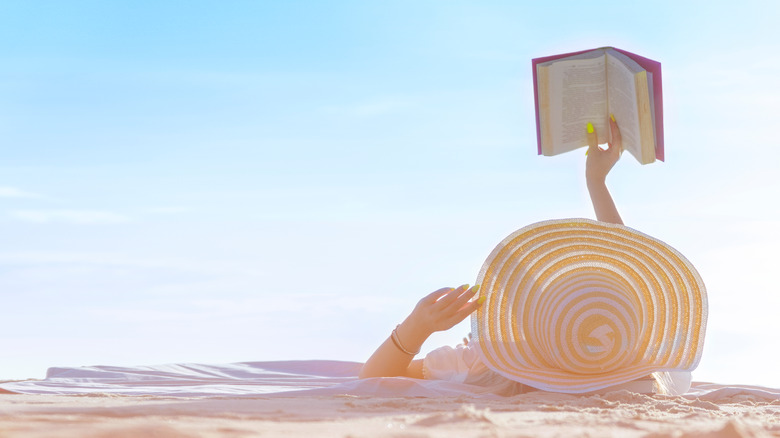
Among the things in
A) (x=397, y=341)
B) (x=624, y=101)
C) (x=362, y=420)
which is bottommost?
(x=362, y=420)

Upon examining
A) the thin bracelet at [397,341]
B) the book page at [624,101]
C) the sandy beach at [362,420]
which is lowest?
the sandy beach at [362,420]

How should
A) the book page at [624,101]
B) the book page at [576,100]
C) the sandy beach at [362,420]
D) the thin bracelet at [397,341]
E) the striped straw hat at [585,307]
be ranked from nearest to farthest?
1. the sandy beach at [362,420]
2. the striped straw hat at [585,307]
3. the thin bracelet at [397,341]
4. the book page at [624,101]
5. the book page at [576,100]

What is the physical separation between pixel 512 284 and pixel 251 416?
2.01 m

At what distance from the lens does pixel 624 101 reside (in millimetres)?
4891

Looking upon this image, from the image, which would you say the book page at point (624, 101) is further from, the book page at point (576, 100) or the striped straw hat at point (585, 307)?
the striped straw hat at point (585, 307)

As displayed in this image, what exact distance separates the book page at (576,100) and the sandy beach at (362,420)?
2.42 m

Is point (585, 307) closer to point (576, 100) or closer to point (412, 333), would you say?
point (412, 333)

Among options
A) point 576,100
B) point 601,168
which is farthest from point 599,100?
point 601,168

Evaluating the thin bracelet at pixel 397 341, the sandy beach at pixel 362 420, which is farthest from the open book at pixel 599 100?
the sandy beach at pixel 362 420

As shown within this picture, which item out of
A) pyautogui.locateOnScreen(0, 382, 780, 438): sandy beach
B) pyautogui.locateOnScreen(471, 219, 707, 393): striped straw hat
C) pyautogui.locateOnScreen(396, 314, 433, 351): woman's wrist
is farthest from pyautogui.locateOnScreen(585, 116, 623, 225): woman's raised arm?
pyautogui.locateOnScreen(0, 382, 780, 438): sandy beach

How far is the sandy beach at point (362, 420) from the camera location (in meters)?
1.96

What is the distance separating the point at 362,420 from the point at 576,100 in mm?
3245

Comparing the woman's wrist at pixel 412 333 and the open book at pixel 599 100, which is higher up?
the open book at pixel 599 100

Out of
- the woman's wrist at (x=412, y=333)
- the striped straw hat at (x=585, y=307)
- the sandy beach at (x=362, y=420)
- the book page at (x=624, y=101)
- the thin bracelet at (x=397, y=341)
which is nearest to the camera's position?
the sandy beach at (x=362, y=420)
